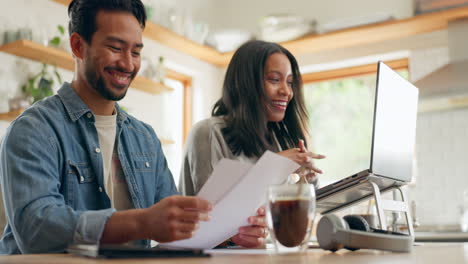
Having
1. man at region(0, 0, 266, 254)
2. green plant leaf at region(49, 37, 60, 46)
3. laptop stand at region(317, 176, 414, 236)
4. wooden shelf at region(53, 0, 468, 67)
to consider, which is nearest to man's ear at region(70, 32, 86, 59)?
man at region(0, 0, 266, 254)

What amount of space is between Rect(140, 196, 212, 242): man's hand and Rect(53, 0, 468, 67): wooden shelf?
3.12 metres

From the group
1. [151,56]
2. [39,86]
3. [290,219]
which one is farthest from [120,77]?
[151,56]

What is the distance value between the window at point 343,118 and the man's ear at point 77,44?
10.2 feet

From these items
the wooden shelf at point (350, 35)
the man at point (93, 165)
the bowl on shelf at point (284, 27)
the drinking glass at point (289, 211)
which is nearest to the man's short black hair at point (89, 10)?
the man at point (93, 165)

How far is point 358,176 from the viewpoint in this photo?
1.41 metres

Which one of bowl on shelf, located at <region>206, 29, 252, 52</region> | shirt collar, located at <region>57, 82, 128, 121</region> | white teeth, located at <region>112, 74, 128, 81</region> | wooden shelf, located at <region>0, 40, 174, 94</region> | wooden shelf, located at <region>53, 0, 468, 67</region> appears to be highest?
bowl on shelf, located at <region>206, 29, 252, 52</region>

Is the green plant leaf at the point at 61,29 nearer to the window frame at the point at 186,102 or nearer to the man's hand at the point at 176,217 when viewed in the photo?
the window frame at the point at 186,102

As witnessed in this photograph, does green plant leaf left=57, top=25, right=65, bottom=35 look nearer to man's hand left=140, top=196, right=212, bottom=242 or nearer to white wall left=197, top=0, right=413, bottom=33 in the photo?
white wall left=197, top=0, right=413, bottom=33

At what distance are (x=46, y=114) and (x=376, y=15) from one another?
3267mm

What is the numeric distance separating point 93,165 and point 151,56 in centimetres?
292

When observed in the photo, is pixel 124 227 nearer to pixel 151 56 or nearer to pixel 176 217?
pixel 176 217

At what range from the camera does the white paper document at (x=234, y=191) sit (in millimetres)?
955

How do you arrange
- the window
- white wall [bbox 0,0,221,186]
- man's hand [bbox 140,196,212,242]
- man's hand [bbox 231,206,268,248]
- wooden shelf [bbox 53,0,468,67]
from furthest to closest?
the window
wooden shelf [bbox 53,0,468,67]
white wall [bbox 0,0,221,186]
man's hand [bbox 231,206,268,248]
man's hand [bbox 140,196,212,242]

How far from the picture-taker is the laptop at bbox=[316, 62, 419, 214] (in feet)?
4.62
